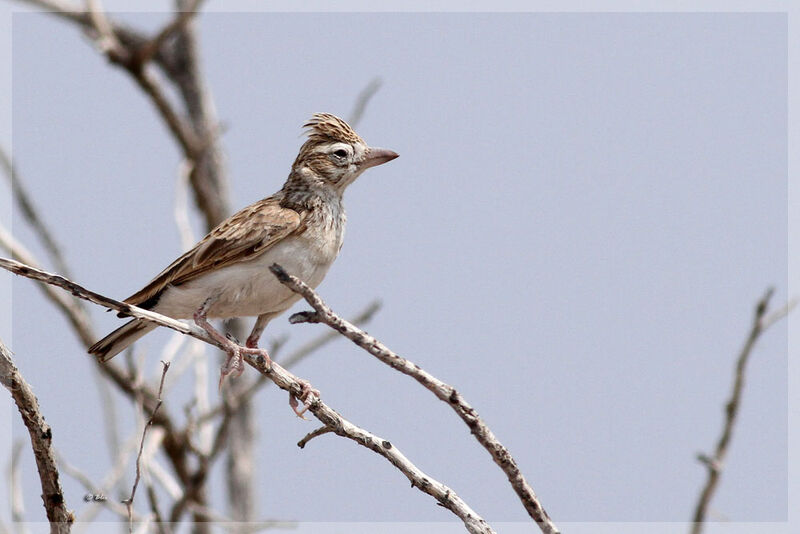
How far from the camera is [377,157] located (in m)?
7.15

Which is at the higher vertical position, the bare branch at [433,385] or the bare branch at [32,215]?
the bare branch at [32,215]

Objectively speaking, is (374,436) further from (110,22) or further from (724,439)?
(110,22)

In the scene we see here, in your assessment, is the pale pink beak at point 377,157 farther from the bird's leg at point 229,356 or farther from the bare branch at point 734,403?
the bare branch at point 734,403

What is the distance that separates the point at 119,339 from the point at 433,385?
3.45 meters

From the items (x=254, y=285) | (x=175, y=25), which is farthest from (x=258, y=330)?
(x=175, y=25)

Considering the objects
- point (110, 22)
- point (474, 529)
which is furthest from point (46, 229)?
point (474, 529)

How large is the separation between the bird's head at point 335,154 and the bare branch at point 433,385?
359 centimetres

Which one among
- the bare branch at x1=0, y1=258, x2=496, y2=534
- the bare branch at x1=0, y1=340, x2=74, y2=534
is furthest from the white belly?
the bare branch at x1=0, y1=340, x2=74, y2=534

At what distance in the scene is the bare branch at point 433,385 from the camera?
3.38 meters

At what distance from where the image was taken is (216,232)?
257 inches

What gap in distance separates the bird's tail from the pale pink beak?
1.86m

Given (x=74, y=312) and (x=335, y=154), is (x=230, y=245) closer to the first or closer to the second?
(x=335, y=154)

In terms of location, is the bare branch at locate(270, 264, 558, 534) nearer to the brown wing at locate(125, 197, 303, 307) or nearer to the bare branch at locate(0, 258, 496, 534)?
the bare branch at locate(0, 258, 496, 534)

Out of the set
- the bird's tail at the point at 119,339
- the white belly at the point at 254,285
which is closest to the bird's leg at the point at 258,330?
the white belly at the point at 254,285
